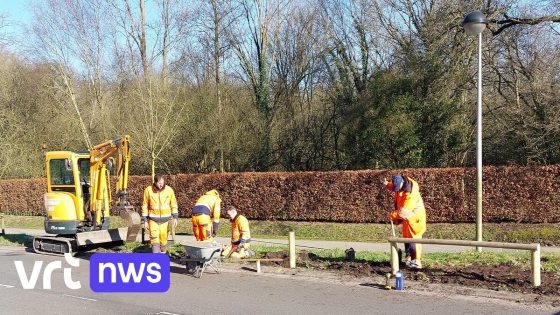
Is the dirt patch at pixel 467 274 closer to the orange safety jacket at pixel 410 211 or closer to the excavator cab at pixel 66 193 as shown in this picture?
the orange safety jacket at pixel 410 211

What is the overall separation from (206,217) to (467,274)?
5.55 metres

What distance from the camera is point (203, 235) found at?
1216 cm

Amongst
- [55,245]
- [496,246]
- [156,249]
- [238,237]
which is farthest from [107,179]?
[496,246]

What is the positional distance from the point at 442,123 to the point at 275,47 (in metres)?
12.0

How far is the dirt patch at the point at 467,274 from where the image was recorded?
883cm

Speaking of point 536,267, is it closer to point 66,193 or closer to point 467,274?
point 467,274

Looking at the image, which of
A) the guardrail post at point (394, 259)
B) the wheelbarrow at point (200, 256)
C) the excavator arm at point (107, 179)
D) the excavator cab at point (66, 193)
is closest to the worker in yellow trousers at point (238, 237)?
the wheelbarrow at point (200, 256)

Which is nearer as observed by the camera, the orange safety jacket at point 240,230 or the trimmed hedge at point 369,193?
the orange safety jacket at point 240,230

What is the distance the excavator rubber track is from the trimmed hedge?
985 cm

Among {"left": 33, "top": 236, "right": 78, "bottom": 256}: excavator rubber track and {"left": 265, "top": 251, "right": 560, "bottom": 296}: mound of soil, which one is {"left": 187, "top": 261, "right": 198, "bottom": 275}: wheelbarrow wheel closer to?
{"left": 265, "top": 251, "right": 560, "bottom": 296}: mound of soil

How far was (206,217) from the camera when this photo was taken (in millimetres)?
12125

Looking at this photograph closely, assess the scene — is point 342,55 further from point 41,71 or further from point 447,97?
point 41,71

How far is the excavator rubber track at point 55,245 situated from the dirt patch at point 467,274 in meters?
6.04

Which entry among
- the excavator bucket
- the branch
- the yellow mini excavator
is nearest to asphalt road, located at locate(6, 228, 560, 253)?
the yellow mini excavator
